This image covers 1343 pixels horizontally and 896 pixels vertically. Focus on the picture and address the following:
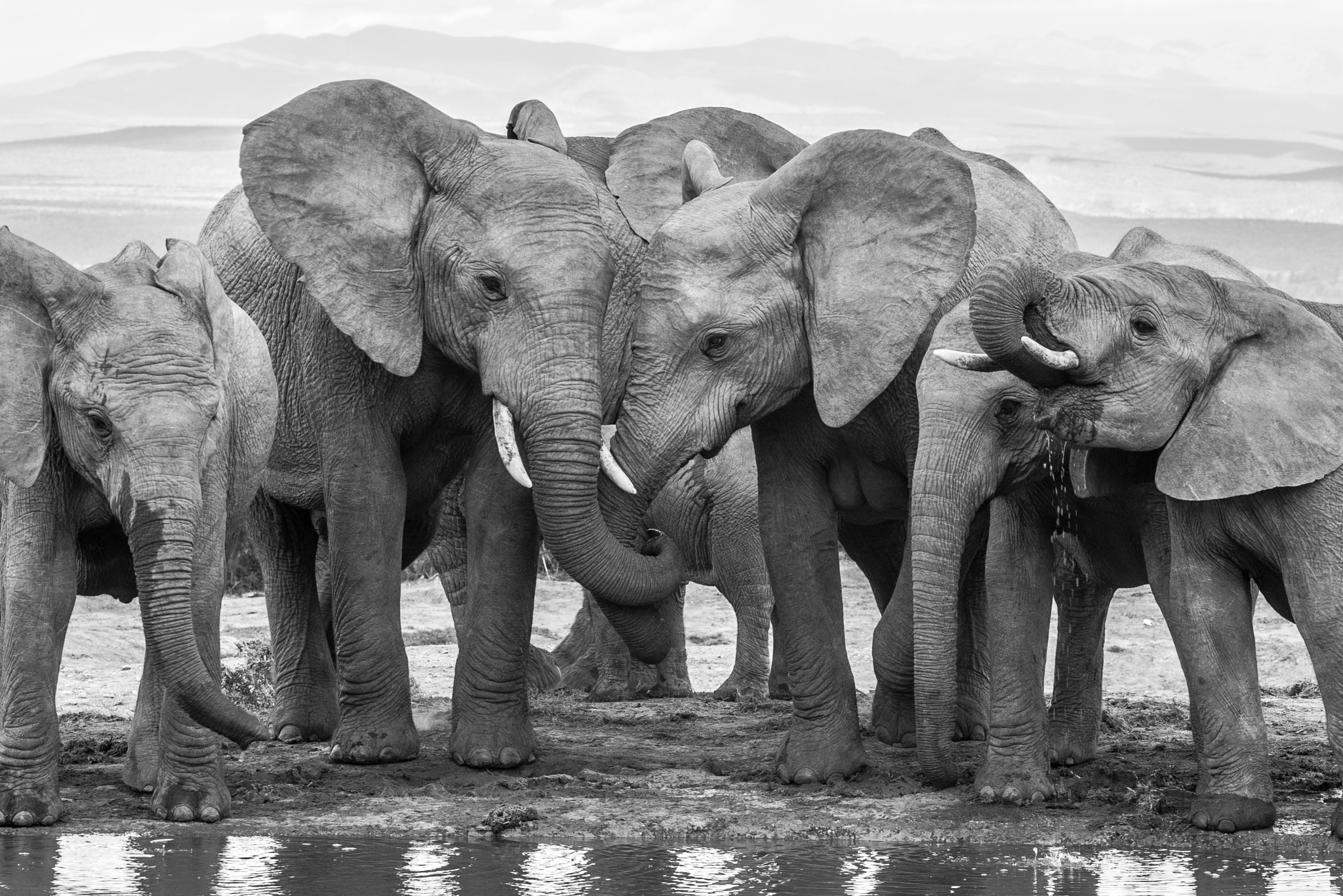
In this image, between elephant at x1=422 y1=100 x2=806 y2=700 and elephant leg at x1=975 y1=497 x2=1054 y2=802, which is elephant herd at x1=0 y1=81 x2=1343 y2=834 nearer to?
elephant leg at x1=975 y1=497 x2=1054 y2=802

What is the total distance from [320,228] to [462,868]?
2594 millimetres

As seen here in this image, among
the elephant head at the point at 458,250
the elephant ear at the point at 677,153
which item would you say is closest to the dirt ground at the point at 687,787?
the elephant head at the point at 458,250

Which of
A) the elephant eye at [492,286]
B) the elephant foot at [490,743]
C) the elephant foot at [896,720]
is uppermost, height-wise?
the elephant eye at [492,286]

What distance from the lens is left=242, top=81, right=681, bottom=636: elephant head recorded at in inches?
297

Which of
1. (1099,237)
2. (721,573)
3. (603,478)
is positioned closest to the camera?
(603,478)

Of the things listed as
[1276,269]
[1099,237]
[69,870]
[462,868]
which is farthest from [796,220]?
[1099,237]

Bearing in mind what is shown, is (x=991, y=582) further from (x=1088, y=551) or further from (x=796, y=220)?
(x=796, y=220)

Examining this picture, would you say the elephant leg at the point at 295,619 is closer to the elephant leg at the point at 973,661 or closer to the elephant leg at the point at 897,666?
the elephant leg at the point at 897,666

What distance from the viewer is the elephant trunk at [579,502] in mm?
7445

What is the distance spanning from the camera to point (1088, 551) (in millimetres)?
7750

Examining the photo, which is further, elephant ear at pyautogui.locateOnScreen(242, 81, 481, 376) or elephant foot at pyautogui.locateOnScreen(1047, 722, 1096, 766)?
elephant foot at pyautogui.locateOnScreen(1047, 722, 1096, 766)

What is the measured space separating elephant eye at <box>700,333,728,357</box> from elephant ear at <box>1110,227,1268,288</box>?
54.2 inches

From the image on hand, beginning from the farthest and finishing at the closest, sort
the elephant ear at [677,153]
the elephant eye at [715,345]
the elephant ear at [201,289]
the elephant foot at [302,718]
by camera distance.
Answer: the elephant foot at [302,718]
the elephant ear at [677,153]
the elephant eye at [715,345]
the elephant ear at [201,289]

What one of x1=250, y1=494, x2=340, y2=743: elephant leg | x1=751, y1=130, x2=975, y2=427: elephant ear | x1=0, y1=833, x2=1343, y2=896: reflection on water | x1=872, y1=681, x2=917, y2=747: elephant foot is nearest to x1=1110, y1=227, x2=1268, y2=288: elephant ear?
x1=751, y1=130, x2=975, y2=427: elephant ear
